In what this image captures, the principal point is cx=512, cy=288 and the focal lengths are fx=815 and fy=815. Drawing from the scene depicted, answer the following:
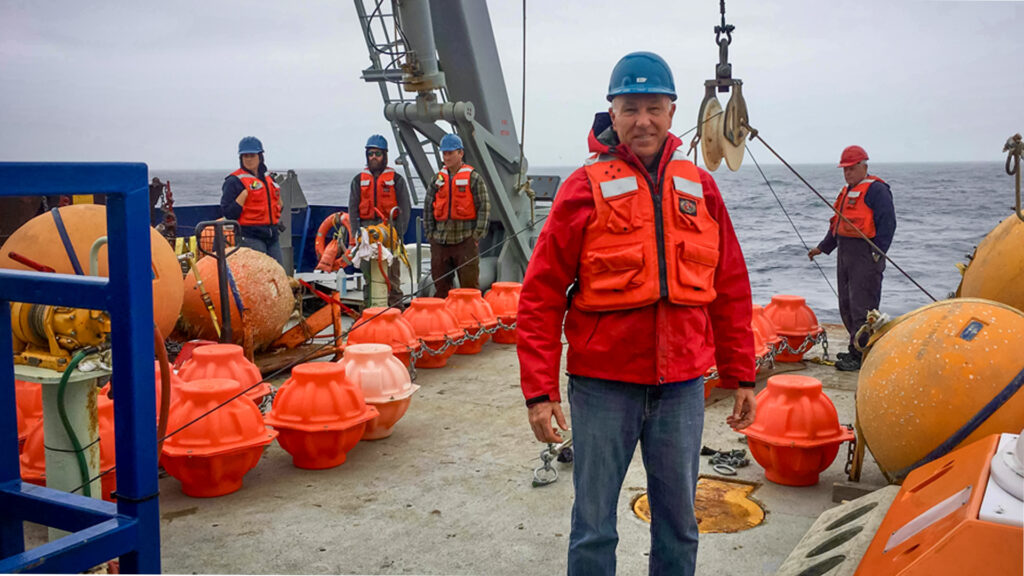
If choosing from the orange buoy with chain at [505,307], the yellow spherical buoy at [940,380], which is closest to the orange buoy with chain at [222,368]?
the orange buoy with chain at [505,307]

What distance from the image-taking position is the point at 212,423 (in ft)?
14.8

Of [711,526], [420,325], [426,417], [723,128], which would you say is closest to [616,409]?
[711,526]

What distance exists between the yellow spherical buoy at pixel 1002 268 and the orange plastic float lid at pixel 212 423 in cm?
456

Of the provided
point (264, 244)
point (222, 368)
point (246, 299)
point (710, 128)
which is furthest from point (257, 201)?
point (710, 128)

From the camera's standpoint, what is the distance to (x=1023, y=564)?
2006mm

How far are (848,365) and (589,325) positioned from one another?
5835mm

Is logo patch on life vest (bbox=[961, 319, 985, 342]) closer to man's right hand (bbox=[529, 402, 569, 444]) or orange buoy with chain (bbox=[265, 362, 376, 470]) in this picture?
man's right hand (bbox=[529, 402, 569, 444])

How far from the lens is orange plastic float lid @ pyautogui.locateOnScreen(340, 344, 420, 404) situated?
5.49m

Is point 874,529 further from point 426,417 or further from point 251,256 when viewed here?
point 251,256

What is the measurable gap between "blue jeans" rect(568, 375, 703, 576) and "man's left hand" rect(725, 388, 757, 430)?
9.9 inches

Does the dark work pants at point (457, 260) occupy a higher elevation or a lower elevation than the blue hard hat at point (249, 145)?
lower

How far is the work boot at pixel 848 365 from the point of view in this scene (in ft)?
25.5

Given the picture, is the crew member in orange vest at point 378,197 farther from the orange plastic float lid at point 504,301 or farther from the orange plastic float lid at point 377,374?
the orange plastic float lid at point 377,374

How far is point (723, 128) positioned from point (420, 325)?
3.41 meters
